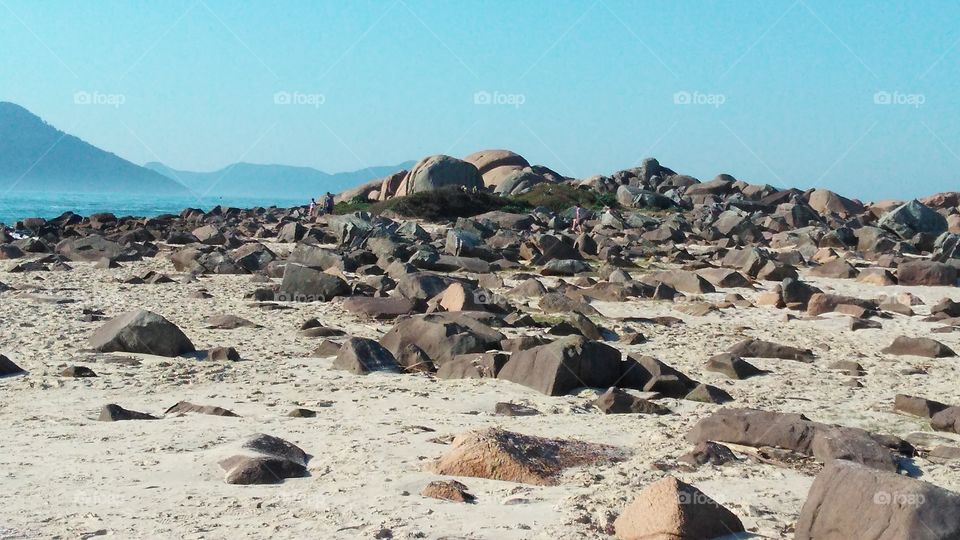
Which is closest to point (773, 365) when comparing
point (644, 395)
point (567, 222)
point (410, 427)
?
point (644, 395)

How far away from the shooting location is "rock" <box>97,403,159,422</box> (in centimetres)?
696

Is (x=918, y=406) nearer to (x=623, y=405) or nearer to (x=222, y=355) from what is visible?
(x=623, y=405)

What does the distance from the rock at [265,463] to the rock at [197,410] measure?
1133mm

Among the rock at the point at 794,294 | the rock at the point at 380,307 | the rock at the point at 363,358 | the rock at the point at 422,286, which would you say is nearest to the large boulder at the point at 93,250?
the rock at the point at 422,286

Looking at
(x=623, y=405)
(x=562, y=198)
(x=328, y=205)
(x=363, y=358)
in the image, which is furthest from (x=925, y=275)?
(x=328, y=205)

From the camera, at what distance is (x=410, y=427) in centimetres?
686

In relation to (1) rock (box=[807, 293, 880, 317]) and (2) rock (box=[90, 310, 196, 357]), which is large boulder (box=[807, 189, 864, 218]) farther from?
(2) rock (box=[90, 310, 196, 357])

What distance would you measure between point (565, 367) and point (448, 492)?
3.09 m

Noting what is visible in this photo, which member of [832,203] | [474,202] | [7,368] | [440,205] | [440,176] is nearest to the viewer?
[7,368]

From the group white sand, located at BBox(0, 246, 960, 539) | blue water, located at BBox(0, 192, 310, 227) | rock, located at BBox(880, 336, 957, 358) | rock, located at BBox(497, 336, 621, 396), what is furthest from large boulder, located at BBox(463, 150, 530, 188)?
rock, located at BBox(497, 336, 621, 396)

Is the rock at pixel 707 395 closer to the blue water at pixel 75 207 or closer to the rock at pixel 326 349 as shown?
the rock at pixel 326 349

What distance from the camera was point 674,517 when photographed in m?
4.57

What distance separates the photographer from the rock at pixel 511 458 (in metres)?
5.55

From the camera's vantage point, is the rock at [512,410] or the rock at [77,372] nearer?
the rock at [512,410]
